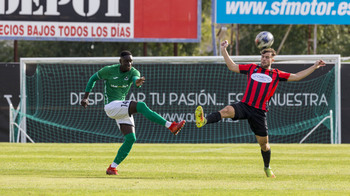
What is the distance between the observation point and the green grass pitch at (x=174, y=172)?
8.69m

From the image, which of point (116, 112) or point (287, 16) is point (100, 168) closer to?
point (116, 112)

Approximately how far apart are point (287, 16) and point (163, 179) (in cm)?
1527

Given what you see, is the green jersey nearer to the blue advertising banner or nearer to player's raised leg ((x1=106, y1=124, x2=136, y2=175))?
player's raised leg ((x1=106, y1=124, x2=136, y2=175))

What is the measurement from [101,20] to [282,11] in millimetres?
6032

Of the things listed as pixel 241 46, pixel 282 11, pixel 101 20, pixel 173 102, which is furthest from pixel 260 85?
pixel 241 46

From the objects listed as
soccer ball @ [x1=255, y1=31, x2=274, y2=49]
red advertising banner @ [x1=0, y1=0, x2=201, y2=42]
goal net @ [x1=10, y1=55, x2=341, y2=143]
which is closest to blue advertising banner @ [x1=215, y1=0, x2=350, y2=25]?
red advertising banner @ [x1=0, y1=0, x2=201, y2=42]

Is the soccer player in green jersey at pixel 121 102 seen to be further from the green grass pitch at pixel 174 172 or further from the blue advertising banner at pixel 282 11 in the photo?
the blue advertising banner at pixel 282 11

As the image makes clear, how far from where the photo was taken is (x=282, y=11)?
79.8 feet

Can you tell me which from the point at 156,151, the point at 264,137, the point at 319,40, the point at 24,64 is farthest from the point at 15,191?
the point at 319,40

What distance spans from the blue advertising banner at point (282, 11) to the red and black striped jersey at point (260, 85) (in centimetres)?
1371

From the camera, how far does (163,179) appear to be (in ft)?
33.4

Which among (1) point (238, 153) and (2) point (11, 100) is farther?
(2) point (11, 100)

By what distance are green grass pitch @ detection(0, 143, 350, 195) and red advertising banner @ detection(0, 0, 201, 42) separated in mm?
6926

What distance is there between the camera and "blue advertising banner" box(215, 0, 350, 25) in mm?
24188
